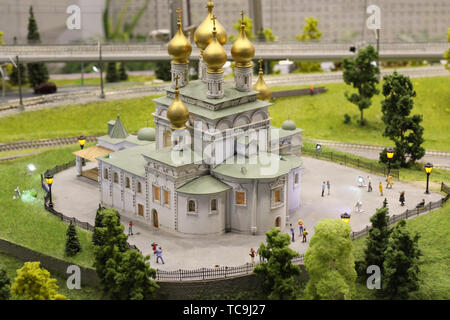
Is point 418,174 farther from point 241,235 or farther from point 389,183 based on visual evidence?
point 241,235

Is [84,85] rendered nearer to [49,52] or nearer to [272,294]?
[49,52]

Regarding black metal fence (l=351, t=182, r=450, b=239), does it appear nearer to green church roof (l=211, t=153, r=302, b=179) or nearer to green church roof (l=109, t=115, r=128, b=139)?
green church roof (l=211, t=153, r=302, b=179)

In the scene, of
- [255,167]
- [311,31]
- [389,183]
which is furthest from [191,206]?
[311,31]

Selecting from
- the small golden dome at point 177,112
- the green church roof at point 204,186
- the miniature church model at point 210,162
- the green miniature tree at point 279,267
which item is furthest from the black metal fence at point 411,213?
the small golden dome at point 177,112

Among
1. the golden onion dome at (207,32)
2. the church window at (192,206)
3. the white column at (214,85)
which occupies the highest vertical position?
the golden onion dome at (207,32)

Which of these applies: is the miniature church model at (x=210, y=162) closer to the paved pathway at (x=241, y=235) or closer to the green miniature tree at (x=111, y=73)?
the paved pathway at (x=241, y=235)

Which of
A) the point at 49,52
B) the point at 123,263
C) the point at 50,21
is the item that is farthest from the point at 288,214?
the point at 50,21

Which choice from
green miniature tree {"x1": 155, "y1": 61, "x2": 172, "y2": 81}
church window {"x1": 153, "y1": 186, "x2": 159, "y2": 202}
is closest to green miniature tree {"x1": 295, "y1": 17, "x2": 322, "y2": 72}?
green miniature tree {"x1": 155, "y1": 61, "x2": 172, "y2": 81}

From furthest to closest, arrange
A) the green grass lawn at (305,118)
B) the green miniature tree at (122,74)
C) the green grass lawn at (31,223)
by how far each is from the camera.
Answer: the green miniature tree at (122,74) → the green grass lawn at (305,118) → the green grass lawn at (31,223)
